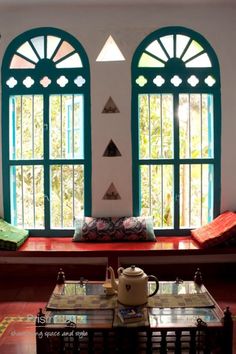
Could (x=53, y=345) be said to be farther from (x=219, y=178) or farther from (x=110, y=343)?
(x=219, y=178)

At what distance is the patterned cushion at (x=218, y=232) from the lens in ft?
→ 13.6

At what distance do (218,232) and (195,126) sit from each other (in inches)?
51.4

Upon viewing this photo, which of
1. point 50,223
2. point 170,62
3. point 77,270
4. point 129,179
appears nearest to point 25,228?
point 50,223

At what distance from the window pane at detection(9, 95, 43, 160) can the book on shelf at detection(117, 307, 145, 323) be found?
2.70m

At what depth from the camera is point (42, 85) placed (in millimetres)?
4699

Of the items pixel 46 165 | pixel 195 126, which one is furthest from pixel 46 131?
pixel 195 126

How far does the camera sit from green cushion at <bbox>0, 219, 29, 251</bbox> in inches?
165

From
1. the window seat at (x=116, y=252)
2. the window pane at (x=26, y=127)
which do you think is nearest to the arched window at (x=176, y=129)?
the window seat at (x=116, y=252)

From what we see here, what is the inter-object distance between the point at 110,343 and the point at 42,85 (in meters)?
3.25

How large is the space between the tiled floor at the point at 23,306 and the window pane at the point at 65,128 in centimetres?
153

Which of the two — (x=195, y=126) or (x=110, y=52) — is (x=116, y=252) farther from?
(x=110, y=52)

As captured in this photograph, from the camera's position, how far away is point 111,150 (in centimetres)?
467

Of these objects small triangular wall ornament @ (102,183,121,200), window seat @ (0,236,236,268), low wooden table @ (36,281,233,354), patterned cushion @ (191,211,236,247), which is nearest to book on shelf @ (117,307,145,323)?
low wooden table @ (36,281,233,354)

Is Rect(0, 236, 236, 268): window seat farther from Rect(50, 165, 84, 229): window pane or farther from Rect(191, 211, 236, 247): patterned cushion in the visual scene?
Rect(50, 165, 84, 229): window pane
